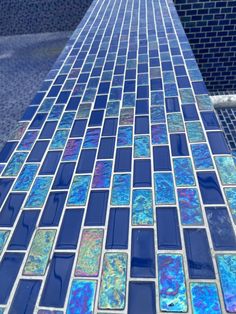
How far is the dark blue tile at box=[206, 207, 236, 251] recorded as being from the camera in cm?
95

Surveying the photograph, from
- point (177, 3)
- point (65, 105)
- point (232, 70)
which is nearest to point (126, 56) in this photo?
point (65, 105)

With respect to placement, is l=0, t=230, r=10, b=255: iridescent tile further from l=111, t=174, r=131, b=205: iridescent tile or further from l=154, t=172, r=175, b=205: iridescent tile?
l=154, t=172, r=175, b=205: iridescent tile

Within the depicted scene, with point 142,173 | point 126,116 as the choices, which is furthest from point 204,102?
point 142,173

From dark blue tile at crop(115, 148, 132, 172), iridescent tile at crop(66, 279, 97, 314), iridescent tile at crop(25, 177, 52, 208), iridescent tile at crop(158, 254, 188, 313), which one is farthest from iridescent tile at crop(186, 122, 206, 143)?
iridescent tile at crop(66, 279, 97, 314)

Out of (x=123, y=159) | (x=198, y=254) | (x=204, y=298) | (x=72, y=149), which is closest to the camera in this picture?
(x=204, y=298)

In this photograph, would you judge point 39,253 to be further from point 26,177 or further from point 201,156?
point 201,156

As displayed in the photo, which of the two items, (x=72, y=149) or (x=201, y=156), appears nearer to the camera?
(x=201, y=156)

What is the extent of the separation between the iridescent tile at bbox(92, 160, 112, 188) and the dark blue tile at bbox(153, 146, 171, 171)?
23cm

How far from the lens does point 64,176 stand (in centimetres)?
129

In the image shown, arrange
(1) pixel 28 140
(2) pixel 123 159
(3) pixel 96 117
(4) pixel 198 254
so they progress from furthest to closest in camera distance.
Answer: (3) pixel 96 117
(1) pixel 28 140
(2) pixel 123 159
(4) pixel 198 254

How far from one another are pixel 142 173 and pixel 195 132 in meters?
0.43

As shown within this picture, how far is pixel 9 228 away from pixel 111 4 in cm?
415

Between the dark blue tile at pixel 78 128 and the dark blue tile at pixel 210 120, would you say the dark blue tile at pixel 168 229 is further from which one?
the dark blue tile at pixel 78 128

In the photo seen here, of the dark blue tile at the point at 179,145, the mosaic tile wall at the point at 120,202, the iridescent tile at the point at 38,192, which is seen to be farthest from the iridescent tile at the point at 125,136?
the iridescent tile at the point at 38,192
